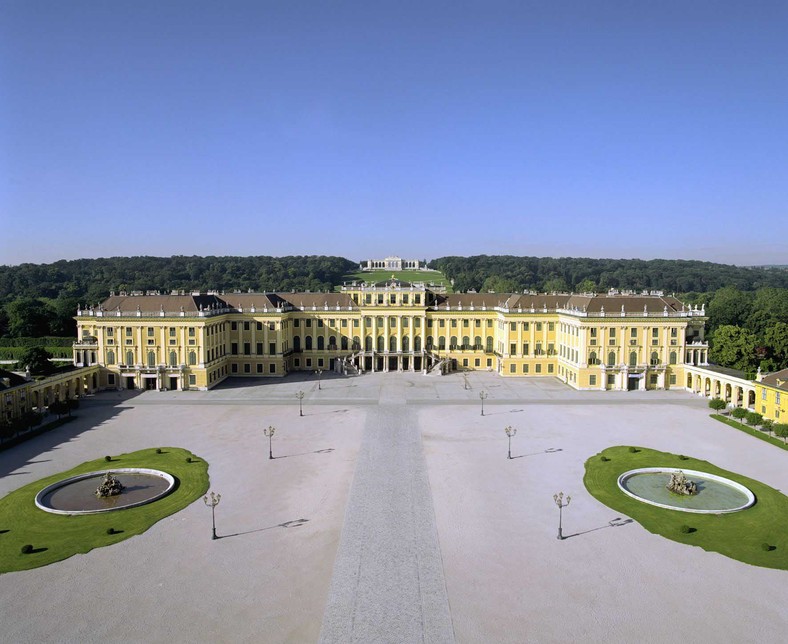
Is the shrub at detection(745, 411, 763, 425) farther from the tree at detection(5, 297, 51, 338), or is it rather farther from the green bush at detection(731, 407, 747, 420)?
the tree at detection(5, 297, 51, 338)

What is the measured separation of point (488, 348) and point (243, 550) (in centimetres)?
5658

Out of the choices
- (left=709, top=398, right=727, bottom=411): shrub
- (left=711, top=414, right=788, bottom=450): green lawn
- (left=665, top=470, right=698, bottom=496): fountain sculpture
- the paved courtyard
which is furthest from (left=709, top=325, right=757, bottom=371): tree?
(left=665, top=470, right=698, bottom=496): fountain sculpture

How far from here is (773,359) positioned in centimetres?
6625

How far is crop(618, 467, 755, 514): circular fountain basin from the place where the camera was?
2989 cm

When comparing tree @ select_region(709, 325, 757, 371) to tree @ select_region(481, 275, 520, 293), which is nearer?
tree @ select_region(709, 325, 757, 371)

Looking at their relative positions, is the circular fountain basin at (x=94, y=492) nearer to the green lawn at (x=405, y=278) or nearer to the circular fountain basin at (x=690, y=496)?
the circular fountain basin at (x=690, y=496)

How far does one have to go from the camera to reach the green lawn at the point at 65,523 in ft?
81.1

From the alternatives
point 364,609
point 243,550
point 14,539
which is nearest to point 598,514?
point 364,609

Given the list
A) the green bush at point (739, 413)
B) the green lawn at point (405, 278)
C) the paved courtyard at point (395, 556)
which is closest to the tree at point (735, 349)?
the green bush at point (739, 413)

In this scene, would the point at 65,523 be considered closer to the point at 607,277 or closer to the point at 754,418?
the point at 754,418

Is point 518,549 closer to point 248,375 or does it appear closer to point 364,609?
point 364,609

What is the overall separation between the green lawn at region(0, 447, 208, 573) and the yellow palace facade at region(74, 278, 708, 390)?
29.8 metres

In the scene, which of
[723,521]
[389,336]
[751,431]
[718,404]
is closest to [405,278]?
[389,336]

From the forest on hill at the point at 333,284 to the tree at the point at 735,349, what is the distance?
0.10 meters
